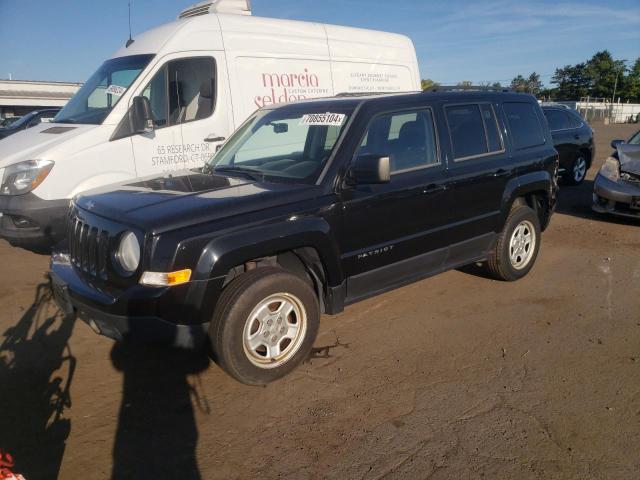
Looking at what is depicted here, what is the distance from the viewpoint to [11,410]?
124 inches

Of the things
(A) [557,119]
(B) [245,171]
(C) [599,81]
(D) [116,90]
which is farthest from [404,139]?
(C) [599,81]

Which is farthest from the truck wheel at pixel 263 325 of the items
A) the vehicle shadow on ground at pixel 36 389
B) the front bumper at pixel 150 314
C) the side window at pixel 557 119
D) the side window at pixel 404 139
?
the side window at pixel 557 119

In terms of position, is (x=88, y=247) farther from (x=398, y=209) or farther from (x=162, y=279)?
(x=398, y=209)

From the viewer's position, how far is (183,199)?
3312 mm

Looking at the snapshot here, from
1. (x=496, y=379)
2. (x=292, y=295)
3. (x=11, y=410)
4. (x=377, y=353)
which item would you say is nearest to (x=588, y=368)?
(x=496, y=379)

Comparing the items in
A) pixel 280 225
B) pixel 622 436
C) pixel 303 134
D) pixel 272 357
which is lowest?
pixel 622 436

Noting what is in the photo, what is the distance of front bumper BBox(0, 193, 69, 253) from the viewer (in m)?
5.29

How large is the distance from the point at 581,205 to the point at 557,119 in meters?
2.45

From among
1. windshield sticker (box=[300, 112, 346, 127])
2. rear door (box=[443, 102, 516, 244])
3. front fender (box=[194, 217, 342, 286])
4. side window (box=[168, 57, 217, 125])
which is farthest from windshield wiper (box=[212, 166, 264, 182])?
side window (box=[168, 57, 217, 125])

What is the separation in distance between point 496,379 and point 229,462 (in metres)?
1.86

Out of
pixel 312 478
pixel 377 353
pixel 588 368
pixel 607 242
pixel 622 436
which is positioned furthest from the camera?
pixel 607 242

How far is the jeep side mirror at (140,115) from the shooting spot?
5.62 m

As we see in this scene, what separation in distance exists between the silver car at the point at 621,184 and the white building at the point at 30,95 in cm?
4531

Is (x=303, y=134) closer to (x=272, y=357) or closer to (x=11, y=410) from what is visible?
(x=272, y=357)
